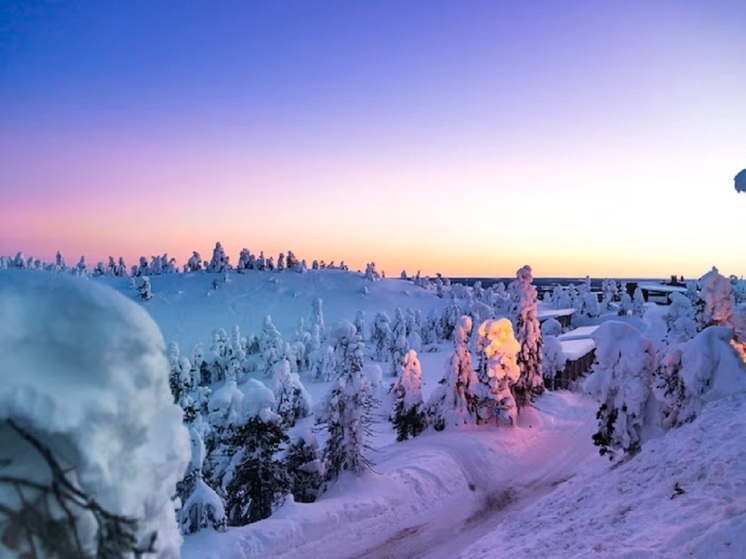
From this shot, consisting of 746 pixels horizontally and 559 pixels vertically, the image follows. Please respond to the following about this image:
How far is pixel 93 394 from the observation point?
239 cm

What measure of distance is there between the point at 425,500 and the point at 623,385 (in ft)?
28.5

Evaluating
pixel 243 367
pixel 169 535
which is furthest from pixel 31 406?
pixel 243 367

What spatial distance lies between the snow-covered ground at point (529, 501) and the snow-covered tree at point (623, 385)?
136cm

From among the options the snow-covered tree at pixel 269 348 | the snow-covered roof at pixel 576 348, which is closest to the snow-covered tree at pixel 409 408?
the snow-covered roof at pixel 576 348

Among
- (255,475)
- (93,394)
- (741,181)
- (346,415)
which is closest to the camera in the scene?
(93,394)

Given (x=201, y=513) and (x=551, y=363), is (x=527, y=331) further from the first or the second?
(x=201, y=513)

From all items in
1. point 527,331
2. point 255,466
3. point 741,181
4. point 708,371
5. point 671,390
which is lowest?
point 255,466

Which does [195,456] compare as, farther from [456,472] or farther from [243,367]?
[243,367]

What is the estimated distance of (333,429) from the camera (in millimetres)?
20641

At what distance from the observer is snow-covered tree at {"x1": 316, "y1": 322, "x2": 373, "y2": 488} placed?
66.6 ft

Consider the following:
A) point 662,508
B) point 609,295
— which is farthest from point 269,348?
point 609,295

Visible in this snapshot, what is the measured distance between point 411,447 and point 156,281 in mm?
114627

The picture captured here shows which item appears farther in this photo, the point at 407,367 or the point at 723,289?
the point at 407,367

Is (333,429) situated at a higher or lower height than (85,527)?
lower
